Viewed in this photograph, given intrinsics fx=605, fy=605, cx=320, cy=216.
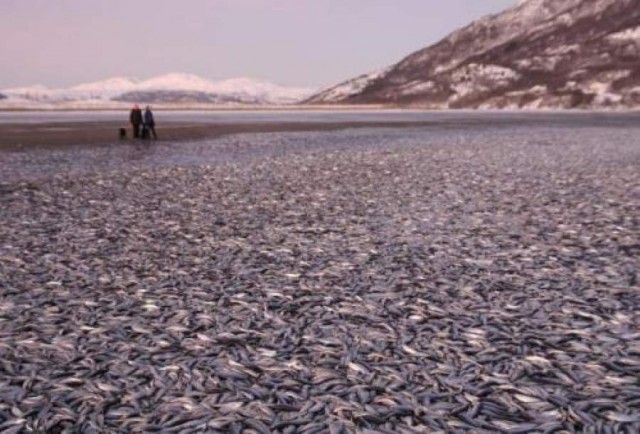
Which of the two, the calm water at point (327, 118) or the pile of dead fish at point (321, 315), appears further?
the calm water at point (327, 118)

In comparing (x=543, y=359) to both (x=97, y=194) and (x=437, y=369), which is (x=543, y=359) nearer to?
(x=437, y=369)

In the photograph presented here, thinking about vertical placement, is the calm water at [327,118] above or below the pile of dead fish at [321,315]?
below

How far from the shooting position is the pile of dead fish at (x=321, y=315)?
6648 mm

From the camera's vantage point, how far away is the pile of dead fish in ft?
21.8

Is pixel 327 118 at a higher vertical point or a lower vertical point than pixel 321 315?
lower

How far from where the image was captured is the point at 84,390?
710cm

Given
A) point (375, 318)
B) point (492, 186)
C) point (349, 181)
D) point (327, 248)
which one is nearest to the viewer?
point (375, 318)

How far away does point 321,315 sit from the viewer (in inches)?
380

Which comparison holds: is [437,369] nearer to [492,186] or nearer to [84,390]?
[84,390]

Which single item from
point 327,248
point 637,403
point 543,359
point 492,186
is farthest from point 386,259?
point 492,186

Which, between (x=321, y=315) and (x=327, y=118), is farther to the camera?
(x=327, y=118)

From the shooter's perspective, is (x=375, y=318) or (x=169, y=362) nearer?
(x=169, y=362)

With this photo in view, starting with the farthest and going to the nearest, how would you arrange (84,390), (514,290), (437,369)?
(514,290)
(437,369)
(84,390)

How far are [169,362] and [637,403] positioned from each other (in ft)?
18.4
